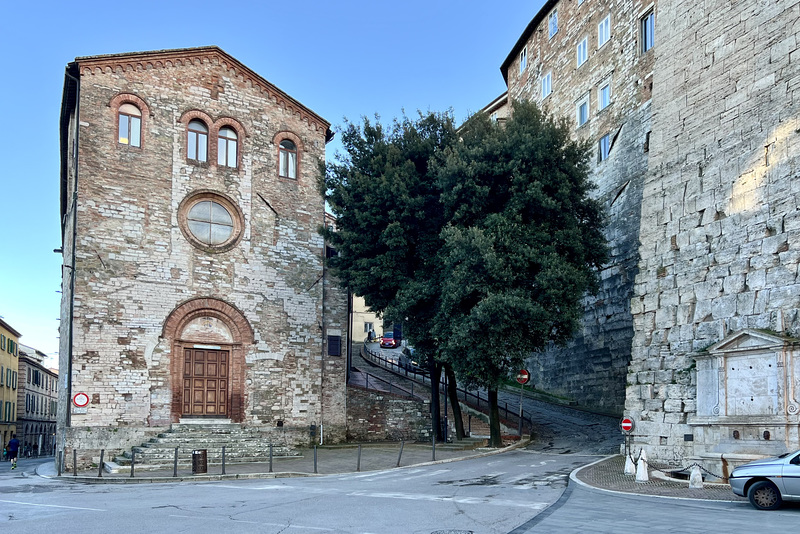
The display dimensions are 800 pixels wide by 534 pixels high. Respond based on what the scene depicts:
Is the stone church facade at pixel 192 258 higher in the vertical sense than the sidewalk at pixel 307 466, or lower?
higher

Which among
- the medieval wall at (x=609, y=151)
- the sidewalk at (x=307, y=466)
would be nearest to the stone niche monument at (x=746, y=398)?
the sidewalk at (x=307, y=466)

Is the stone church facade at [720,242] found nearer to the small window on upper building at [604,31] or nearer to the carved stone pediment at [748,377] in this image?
the carved stone pediment at [748,377]

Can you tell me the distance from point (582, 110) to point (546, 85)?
3988 millimetres

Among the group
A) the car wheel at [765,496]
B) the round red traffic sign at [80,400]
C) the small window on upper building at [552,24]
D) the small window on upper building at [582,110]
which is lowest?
the car wheel at [765,496]

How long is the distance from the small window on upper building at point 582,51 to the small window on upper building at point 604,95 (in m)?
2.16

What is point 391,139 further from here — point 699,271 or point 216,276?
point 699,271

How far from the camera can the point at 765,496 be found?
459 inches

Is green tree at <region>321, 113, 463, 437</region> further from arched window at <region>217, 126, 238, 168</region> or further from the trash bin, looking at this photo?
the trash bin

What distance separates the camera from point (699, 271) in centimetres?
1769

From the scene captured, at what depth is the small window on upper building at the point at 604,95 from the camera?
103ft

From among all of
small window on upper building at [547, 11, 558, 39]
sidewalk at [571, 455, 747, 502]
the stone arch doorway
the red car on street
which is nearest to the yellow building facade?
the red car on street

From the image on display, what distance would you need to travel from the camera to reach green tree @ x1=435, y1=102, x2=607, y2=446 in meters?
21.2

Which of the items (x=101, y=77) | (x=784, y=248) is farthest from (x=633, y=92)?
(x=101, y=77)

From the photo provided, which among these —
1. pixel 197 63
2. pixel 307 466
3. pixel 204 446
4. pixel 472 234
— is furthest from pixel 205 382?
pixel 197 63
